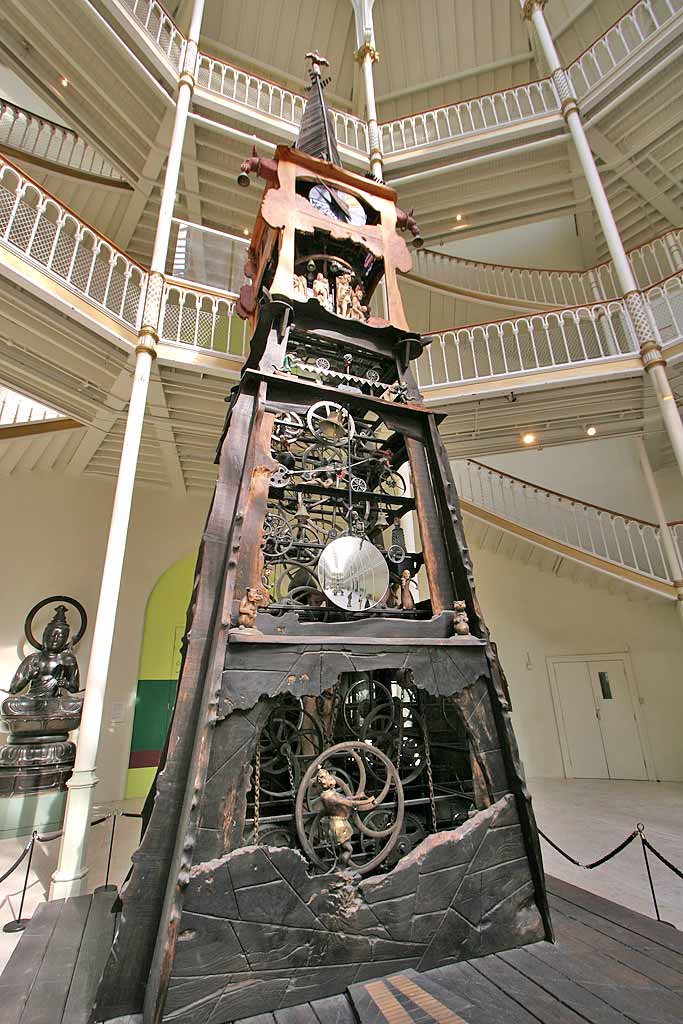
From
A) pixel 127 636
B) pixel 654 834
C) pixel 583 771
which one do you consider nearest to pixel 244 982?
pixel 654 834

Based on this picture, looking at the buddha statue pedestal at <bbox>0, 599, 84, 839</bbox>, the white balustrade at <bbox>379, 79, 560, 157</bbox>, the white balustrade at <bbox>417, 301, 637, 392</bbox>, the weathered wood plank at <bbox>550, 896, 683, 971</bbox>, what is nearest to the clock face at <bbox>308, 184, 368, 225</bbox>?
the white balustrade at <bbox>417, 301, 637, 392</bbox>

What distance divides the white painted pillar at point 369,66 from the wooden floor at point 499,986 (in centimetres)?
862

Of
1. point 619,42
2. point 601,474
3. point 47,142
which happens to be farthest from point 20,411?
point 619,42

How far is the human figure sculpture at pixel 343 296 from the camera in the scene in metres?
3.03

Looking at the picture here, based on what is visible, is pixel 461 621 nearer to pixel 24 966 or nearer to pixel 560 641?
pixel 24 966

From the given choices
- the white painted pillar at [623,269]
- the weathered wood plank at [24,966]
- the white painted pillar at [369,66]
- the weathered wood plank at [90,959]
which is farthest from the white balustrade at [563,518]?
the weathered wood plank at [24,966]

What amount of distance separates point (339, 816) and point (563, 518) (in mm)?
Answer: 7516

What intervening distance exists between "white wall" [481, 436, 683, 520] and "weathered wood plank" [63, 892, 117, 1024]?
8818 mm

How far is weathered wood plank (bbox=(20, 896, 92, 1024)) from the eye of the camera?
137 centimetres

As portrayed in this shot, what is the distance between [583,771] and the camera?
7.26 metres

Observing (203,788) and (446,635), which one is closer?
(203,788)

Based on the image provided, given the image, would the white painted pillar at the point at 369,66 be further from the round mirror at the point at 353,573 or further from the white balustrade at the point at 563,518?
the round mirror at the point at 353,573

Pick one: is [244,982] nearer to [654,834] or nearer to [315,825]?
[315,825]

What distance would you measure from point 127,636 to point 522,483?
7.17 meters
